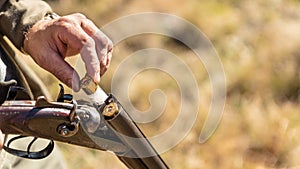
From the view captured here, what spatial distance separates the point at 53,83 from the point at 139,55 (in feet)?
3.34

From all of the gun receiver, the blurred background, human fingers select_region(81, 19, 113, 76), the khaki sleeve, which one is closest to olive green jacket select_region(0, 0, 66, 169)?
the khaki sleeve

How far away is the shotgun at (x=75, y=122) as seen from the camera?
221 cm

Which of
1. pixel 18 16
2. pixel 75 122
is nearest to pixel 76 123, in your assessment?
pixel 75 122

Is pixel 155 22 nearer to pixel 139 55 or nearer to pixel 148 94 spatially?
pixel 139 55

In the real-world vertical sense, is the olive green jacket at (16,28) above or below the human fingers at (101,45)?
below

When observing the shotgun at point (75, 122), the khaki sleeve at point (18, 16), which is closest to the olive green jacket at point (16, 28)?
the khaki sleeve at point (18, 16)

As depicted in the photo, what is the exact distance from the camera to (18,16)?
9.03ft

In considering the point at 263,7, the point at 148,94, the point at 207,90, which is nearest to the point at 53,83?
the point at 148,94

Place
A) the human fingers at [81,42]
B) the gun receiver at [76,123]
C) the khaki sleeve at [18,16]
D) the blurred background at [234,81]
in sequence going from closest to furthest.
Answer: the gun receiver at [76,123], the human fingers at [81,42], the khaki sleeve at [18,16], the blurred background at [234,81]

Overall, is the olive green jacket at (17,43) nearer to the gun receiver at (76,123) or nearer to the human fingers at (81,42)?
Result: the human fingers at (81,42)

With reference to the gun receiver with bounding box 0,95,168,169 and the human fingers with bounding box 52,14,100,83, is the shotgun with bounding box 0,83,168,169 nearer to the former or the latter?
the gun receiver with bounding box 0,95,168,169

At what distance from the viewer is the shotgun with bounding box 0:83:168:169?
2.21 meters

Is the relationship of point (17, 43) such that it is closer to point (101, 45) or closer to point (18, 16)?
point (18, 16)

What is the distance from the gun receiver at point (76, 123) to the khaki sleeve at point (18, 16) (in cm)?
46
